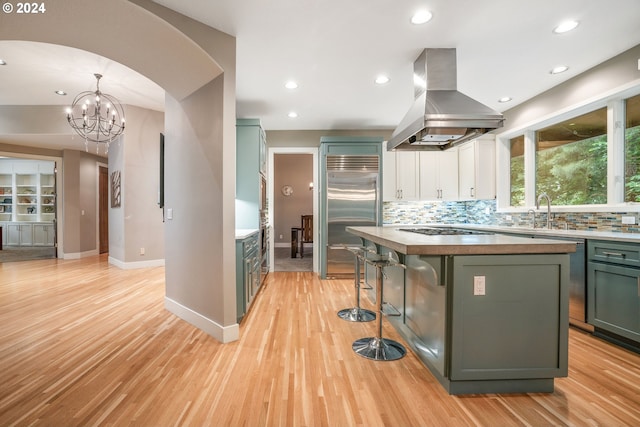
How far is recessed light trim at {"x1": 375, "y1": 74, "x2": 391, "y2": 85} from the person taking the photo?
3281 millimetres

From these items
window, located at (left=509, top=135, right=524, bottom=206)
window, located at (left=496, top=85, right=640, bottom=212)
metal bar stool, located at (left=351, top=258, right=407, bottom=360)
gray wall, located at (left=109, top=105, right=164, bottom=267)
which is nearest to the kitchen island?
metal bar stool, located at (left=351, top=258, right=407, bottom=360)

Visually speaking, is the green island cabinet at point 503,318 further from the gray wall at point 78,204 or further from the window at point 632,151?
the gray wall at point 78,204

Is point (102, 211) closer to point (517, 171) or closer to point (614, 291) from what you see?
point (517, 171)

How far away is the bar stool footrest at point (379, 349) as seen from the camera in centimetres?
216

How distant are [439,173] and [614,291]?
306 centimetres

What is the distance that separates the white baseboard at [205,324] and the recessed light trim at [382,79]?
299 cm

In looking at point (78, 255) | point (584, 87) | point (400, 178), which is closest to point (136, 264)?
point (78, 255)

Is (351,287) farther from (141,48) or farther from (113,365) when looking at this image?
(141,48)

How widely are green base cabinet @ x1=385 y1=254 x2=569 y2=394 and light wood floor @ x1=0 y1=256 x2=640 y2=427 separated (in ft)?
0.59

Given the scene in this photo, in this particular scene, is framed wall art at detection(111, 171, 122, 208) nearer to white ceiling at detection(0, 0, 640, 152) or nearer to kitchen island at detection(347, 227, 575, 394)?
white ceiling at detection(0, 0, 640, 152)

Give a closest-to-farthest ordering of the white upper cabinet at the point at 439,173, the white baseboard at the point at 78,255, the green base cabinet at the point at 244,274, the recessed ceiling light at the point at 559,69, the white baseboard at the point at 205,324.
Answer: the white baseboard at the point at 205,324 → the green base cabinet at the point at 244,274 → the recessed ceiling light at the point at 559,69 → the white upper cabinet at the point at 439,173 → the white baseboard at the point at 78,255

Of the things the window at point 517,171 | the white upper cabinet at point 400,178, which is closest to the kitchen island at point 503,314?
the window at point 517,171

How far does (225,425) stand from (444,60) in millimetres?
3217

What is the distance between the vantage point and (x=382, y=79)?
3332mm
